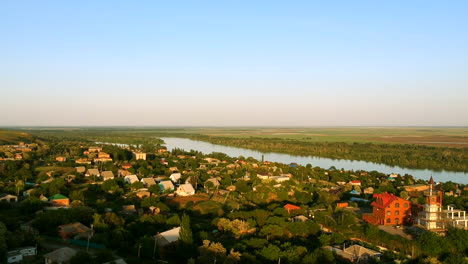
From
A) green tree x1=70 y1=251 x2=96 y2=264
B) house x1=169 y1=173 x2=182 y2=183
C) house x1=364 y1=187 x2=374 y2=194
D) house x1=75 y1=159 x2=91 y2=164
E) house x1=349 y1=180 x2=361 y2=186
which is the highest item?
house x1=75 y1=159 x2=91 y2=164

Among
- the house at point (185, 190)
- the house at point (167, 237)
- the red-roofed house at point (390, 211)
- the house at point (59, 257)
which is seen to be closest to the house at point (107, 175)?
the house at point (185, 190)

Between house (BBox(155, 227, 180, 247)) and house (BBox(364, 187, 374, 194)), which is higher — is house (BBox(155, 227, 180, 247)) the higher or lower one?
the higher one

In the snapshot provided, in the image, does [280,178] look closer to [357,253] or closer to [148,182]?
[148,182]

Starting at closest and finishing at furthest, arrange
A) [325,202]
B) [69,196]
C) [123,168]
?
[69,196]
[325,202]
[123,168]

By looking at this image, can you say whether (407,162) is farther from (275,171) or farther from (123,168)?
(123,168)

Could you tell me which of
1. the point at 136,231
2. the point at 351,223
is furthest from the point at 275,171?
the point at 136,231

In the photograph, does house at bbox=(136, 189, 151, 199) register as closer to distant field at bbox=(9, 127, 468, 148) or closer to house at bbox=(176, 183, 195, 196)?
house at bbox=(176, 183, 195, 196)

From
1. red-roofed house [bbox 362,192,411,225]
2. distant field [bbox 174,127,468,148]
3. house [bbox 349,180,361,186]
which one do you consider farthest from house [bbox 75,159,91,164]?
distant field [bbox 174,127,468,148]
